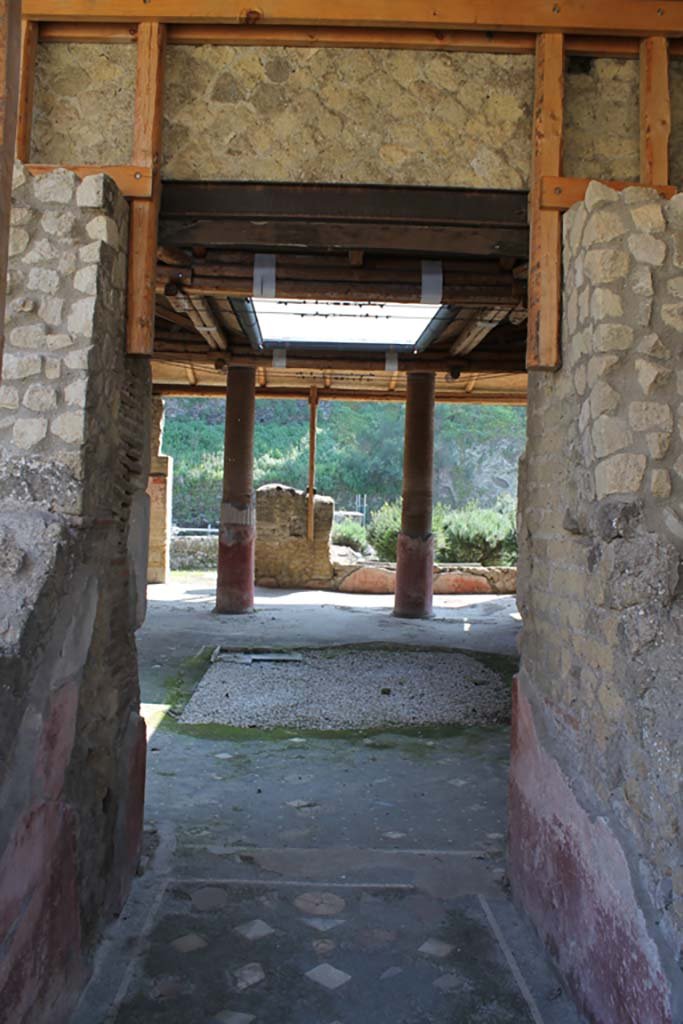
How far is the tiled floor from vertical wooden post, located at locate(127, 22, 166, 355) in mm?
2499

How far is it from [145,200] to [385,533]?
16969 mm

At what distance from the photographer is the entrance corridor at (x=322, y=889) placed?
2.97m

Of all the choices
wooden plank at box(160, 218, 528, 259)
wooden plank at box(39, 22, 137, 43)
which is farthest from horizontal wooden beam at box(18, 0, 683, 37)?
wooden plank at box(160, 218, 528, 259)

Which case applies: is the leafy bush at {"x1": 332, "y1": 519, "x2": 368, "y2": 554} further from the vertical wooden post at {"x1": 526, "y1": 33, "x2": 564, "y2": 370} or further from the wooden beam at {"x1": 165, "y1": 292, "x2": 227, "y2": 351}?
the vertical wooden post at {"x1": 526, "y1": 33, "x2": 564, "y2": 370}

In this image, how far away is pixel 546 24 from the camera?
3.59 m

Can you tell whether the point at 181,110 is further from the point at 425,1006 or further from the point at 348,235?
the point at 425,1006

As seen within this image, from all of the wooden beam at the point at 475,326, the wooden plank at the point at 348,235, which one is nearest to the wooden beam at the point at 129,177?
the wooden plank at the point at 348,235

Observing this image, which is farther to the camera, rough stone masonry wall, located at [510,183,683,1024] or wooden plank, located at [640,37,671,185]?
wooden plank, located at [640,37,671,185]

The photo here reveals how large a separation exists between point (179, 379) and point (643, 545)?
42.1ft

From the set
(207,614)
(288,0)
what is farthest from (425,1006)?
(207,614)

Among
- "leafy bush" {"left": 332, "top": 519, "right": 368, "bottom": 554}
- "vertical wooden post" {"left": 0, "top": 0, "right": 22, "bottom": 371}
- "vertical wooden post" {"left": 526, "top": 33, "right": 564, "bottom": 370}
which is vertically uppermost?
"vertical wooden post" {"left": 526, "top": 33, "right": 564, "bottom": 370}

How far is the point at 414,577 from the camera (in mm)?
12859

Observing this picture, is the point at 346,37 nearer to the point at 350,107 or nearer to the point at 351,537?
the point at 350,107

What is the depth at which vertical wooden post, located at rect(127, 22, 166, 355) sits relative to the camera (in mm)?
3543
